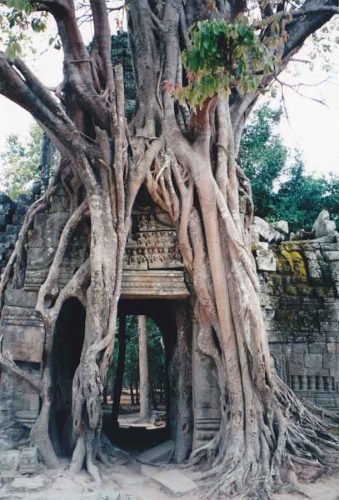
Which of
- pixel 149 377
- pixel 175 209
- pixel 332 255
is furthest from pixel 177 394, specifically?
pixel 149 377

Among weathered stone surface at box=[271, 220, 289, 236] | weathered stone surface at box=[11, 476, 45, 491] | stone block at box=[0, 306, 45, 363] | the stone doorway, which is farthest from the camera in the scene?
weathered stone surface at box=[271, 220, 289, 236]

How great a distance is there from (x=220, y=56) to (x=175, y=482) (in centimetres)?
327

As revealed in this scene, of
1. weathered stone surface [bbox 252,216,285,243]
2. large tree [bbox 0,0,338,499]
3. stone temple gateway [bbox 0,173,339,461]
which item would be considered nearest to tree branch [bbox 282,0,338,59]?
large tree [bbox 0,0,338,499]

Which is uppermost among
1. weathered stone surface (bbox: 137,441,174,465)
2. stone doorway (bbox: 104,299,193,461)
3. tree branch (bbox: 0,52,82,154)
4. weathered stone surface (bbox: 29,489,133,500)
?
tree branch (bbox: 0,52,82,154)

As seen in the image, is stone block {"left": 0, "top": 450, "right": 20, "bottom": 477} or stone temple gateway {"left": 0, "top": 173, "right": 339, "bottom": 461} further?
stone temple gateway {"left": 0, "top": 173, "right": 339, "bottom": 461}

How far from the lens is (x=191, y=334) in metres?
5.09

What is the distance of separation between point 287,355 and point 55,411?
2.61m

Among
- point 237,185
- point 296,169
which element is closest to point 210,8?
point 237,185

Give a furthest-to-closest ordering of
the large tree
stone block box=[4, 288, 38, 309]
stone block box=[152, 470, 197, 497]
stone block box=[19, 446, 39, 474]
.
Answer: stone block box=[4, 288, 38, 309]
the large tree
stone block box=[19, 446, 39, 474]
stone block box=[152, 470, 197, 497]

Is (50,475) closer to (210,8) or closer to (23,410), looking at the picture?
(23,410)

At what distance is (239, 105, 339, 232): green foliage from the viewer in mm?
9352

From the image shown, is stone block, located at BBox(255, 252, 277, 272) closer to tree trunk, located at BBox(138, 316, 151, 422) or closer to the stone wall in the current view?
the stone wall

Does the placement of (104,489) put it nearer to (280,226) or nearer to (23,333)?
(23,333)

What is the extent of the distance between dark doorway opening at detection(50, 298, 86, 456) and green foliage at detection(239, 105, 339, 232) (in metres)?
5.24
